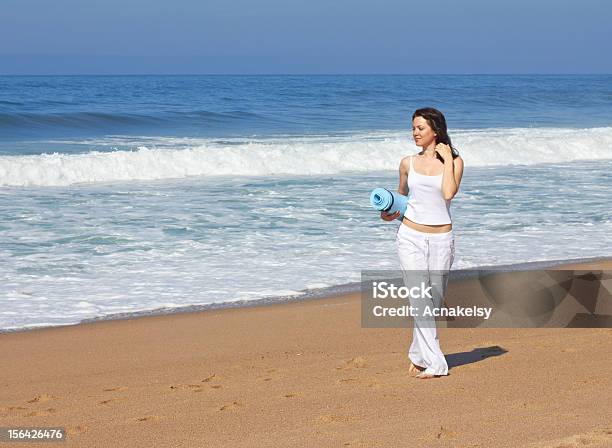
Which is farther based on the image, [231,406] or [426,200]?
[426,200]

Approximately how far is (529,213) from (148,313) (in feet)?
22.9

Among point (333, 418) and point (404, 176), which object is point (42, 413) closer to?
point (333, 418)

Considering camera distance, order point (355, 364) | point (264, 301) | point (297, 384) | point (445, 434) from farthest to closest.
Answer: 1. point (264, 301)
2. point (355, 364)
3. point (297, 384)
4. point (445, 434)

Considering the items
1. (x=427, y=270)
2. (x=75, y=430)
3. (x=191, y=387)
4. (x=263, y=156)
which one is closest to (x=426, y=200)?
(x=427, y=270)

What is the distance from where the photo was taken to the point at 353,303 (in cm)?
770

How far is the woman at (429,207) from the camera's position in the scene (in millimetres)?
5105

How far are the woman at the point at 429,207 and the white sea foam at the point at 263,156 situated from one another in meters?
13.3

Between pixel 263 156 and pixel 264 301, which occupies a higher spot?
pixel 263 156

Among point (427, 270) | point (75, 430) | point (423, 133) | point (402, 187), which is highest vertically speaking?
point (423, 133)

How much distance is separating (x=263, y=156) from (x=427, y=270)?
15603mm

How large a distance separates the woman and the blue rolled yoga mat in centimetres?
→ 4

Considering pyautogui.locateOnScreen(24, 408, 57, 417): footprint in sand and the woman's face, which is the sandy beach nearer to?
pyautogui.locateOnScreen(24, 408, 57, 417): footprint in sand

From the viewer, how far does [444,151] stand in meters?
5.12

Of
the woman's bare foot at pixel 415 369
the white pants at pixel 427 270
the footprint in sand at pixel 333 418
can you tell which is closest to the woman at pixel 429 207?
the white pants at pixel 427 270
